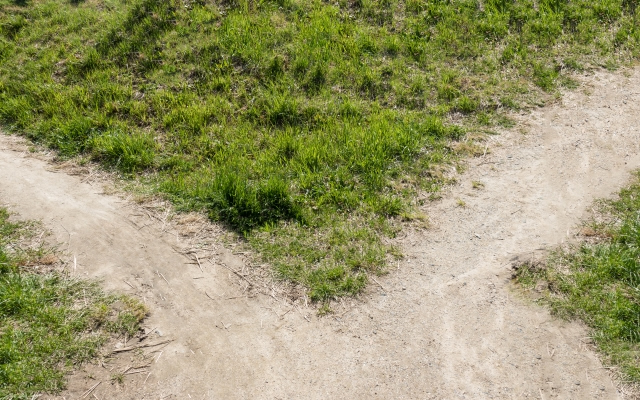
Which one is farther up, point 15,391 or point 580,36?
point 580,36

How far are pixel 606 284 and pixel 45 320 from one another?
17.0 ft

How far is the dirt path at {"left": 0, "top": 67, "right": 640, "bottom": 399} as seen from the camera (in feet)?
17.1

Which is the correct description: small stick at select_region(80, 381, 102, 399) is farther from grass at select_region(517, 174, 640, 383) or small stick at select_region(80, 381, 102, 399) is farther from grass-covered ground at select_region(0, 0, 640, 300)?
grass at select_region(517, 174, 640, 383)

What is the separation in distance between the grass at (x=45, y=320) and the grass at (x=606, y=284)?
3.88 m

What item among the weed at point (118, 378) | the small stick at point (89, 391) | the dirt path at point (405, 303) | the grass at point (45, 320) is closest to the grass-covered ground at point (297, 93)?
the dirt path at point (405, 303)

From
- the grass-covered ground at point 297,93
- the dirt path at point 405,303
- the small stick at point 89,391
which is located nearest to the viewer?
the small stick at point 89,391

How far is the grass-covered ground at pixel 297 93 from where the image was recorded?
7012 millimetres

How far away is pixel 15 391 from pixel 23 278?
133 cm

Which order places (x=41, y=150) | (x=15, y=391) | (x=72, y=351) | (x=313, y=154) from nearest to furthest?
1. (x=15, y=391)
2. (x=72, y=351)
3. (x=313, y=154)
4. (x=41, y=150)

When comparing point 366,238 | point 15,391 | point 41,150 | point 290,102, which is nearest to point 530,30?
point 290,102

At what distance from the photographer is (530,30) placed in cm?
955

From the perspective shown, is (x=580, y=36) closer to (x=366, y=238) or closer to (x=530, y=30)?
(x=530, y=30)

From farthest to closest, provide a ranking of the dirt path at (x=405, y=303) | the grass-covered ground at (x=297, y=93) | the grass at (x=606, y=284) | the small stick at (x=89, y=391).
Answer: the grass-covered ground at (x=297, y=93) → the grass at (x=606, y=284) → the dirt path at (x=405, y=303) → the small stick at (x=89, y=391)

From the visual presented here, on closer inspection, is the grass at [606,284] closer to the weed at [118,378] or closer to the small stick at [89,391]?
the weed at [118,378]
